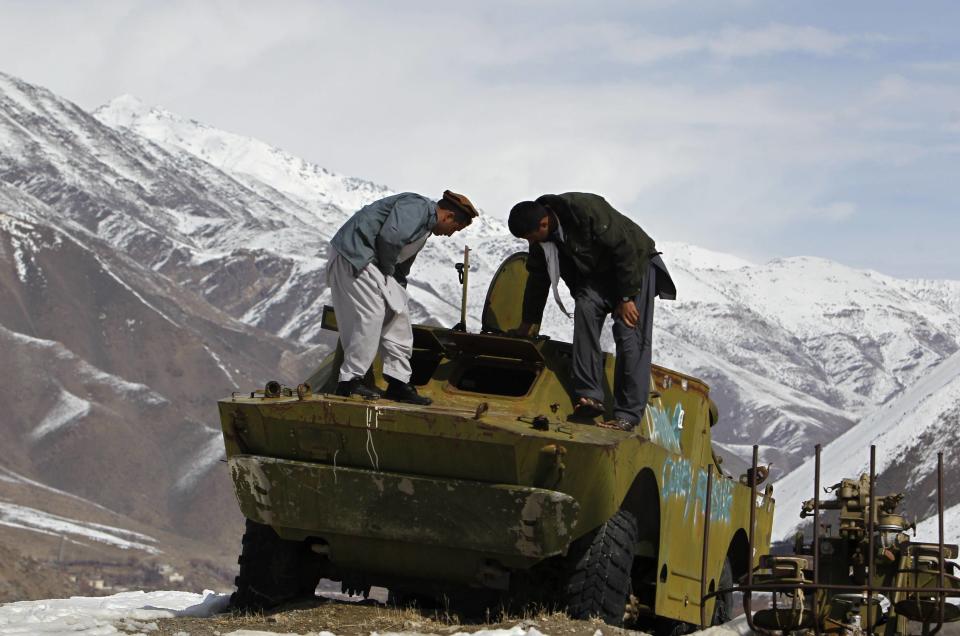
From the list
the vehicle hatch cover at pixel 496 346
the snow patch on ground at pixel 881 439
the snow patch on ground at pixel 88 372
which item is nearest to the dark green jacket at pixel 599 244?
the vehicle hatch cover at pixel 496 346

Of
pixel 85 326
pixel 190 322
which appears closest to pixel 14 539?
pixel 85 326

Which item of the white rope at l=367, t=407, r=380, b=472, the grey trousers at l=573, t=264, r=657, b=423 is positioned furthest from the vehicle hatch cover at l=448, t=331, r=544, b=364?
the white rope at l=367, t=407, r=380, b=472

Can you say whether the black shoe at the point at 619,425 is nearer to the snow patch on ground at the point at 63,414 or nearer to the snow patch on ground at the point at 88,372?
the snow patch on ground at the point at 63,414

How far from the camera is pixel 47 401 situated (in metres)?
159

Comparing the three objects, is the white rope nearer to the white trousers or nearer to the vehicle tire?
the white trousers

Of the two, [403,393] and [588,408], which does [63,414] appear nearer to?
[403,393]

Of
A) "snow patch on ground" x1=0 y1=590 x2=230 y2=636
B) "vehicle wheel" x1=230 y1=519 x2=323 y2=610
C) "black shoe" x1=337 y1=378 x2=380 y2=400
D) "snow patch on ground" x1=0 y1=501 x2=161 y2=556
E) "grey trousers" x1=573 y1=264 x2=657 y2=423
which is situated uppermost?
"snow patch on ground" x1=0 y1=501 x2=161 y2=556

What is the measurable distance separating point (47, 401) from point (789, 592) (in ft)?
505

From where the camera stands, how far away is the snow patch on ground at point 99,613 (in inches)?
421

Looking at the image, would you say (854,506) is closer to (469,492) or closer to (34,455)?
(469,492)

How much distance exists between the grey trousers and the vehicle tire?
0.97 meters

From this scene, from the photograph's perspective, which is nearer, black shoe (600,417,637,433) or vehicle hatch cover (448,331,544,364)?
black shoe (600,417,637,433)

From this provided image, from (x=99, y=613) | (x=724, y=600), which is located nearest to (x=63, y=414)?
(x=724, y=600)

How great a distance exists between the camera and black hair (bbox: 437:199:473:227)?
11.8 m
